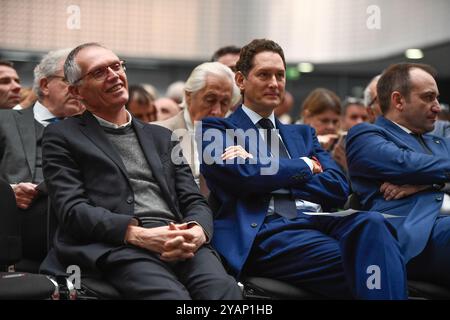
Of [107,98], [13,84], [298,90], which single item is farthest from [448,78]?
[107,98]

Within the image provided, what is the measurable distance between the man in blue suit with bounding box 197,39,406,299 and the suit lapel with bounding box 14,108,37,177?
808 mm

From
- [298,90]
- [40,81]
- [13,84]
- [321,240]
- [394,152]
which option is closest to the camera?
[321,240]

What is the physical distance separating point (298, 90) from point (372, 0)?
3.36 metres

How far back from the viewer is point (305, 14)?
8250 millimetres

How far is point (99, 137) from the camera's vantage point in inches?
119

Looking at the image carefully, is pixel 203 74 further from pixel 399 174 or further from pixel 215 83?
pixel 399 174

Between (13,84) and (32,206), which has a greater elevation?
(13,84)

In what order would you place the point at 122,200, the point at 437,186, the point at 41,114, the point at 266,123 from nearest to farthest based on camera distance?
the point at 122,200
the point at 437,186
the point at 266,123
the point at 41,114

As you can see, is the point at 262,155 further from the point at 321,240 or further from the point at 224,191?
the point at 321,240

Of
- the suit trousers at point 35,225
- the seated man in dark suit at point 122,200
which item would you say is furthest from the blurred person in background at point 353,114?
the suit trousers at point 35,225

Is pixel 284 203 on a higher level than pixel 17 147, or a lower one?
lower

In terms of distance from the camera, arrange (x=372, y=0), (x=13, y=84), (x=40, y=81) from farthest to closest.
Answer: (x=372, y=0) → (x=13, y=84) → (x=40, y=81)

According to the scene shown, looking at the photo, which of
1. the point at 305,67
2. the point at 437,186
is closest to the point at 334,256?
the point at 437,186

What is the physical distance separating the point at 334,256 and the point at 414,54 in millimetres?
6638
